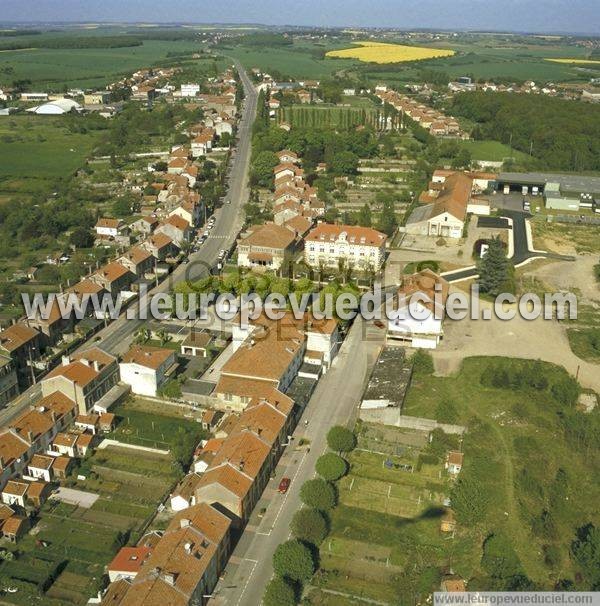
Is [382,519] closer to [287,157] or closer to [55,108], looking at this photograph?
[287,157]

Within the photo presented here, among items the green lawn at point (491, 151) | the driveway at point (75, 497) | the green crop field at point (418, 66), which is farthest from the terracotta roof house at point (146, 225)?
the green crop field at point (418, 66)

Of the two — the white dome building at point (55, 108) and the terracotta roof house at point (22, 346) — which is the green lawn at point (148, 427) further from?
the white dome building at point (55, 108)

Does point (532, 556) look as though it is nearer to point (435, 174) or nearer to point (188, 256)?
point (188, 256)

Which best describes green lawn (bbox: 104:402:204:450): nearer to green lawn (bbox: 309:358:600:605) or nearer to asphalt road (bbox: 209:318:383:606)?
asphalt road (bbox: 209:318:383:606)

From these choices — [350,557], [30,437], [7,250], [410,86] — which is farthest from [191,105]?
[350,557]

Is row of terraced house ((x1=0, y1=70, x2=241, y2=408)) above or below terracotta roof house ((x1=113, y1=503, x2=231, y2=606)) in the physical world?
below

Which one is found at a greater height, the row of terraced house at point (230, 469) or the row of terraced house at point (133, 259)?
the row of terraced house at point (230, 469)

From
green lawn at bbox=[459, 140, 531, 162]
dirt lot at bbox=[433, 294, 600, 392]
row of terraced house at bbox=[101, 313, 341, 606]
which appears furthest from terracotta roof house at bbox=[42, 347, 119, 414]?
green lawn at bbox=[459, 140, 531, 162]
